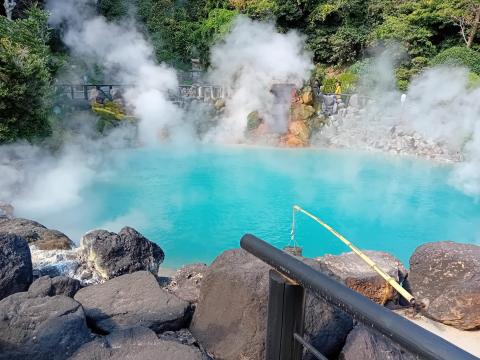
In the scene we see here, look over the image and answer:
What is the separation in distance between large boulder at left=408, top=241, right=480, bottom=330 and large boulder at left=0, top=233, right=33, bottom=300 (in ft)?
11.2

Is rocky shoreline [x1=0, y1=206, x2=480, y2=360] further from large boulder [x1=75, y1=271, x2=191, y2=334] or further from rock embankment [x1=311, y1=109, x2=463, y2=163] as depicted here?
rock embankment [x1=311, y1=109, x2=463, y2=163]

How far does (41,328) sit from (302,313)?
1.80 metres

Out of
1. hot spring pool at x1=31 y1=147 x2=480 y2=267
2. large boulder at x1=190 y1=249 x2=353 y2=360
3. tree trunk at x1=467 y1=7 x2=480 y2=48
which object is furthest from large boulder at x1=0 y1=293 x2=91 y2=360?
tree trunk at x1=467 y1=7 x2=480 y2=48

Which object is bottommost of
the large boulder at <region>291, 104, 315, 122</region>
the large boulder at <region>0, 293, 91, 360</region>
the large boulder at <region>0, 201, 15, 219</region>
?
the large boulder at <region>0, 201, 15, 219</region>

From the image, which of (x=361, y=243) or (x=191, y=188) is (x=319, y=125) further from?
(x=361, y=243)

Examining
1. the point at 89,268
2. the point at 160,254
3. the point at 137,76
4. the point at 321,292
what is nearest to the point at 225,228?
the point at 160,254

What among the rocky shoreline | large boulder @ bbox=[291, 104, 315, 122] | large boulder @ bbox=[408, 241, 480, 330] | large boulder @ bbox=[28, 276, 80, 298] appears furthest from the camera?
large boulder @ bbox=[291, 104, 315, 122]

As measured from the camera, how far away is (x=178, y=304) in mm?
2824

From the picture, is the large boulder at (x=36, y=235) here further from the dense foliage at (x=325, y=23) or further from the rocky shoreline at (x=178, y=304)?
the dense foliage at (x=325, y=23)

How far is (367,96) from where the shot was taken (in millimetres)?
16625

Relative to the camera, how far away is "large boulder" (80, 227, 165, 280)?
414cm

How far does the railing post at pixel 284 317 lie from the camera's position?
1.05 m

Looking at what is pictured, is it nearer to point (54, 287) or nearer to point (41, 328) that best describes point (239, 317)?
point (41, 328)

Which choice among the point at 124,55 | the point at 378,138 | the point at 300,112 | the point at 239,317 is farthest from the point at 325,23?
the point at 239,317
